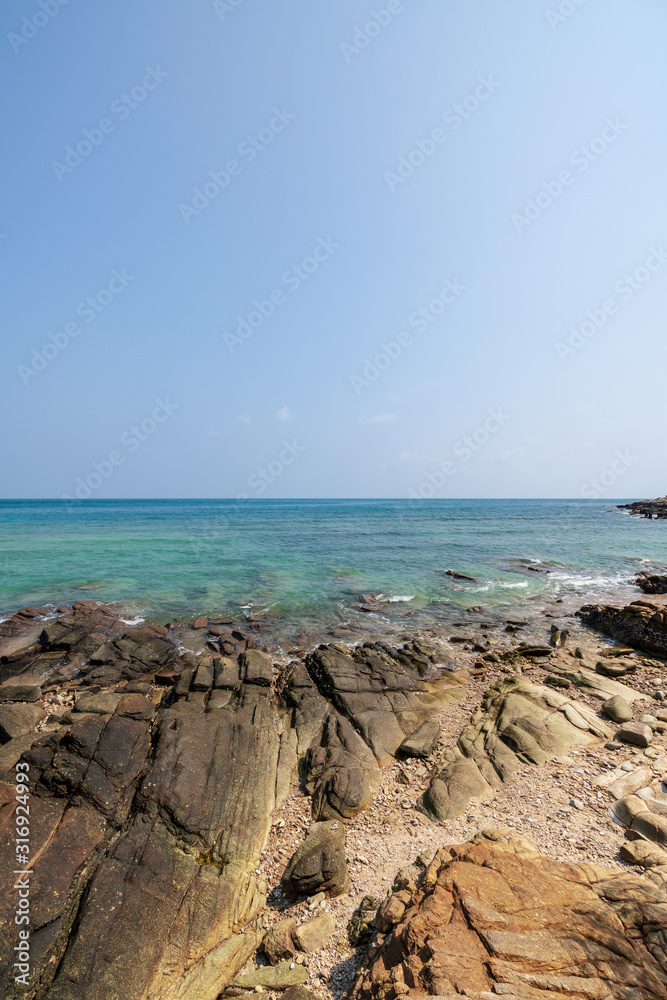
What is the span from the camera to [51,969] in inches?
229

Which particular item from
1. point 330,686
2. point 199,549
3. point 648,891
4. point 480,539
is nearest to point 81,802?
point 330,686

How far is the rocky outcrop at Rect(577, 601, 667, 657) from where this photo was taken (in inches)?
685

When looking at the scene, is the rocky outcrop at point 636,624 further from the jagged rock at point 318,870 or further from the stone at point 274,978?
the stone at point 274,978

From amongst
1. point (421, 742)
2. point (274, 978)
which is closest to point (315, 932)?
point (274, 978)

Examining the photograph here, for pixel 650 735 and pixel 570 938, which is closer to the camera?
pixel 570 938

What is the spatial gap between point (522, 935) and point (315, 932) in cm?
322

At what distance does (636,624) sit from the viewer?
18.6 meters

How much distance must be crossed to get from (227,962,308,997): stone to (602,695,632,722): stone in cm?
1053

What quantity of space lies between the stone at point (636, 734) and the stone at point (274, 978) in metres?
9.42

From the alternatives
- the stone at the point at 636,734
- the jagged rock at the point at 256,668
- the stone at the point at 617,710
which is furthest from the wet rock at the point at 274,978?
the stone at the point at 617,710

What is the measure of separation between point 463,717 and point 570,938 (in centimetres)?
792

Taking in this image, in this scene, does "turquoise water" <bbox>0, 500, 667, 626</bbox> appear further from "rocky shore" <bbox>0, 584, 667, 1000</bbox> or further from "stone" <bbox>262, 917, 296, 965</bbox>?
"stone" <bbox>262, 917, 296, 965</bbox>

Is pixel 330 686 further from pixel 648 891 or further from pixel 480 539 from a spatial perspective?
pixel 480 539

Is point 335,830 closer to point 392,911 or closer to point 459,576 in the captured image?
point 392,911
